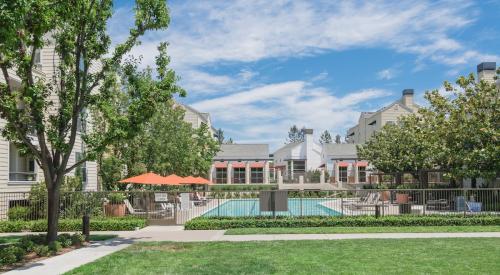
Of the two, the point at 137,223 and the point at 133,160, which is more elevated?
the point at 133,160

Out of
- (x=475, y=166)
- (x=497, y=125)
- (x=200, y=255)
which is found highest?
(x=497, y=125)

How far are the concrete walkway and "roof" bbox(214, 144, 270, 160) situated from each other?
156 ft

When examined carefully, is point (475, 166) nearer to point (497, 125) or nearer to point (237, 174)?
point (497, 125)

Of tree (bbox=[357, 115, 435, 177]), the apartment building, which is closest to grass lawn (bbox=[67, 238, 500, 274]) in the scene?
tree (bbox=[357, 115, 435, 177])

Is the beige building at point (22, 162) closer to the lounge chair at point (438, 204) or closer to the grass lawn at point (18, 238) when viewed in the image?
the grass lawn at point (18, 238)

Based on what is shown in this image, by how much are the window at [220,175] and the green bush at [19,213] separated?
4607 centimetres

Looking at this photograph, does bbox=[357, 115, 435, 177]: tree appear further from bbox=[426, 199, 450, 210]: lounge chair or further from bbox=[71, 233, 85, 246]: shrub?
bbox=[71, 233, 85, 246]: shrub

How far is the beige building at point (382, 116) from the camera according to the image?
66.9m

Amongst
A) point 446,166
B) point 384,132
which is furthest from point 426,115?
point 384,132

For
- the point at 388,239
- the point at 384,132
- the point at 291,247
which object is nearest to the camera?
the point at 291,247

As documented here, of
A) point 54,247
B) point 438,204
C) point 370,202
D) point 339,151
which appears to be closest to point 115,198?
point 54,247

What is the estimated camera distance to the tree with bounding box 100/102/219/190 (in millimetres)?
32875

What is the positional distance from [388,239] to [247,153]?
54106mm

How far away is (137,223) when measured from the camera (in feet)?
70.3
